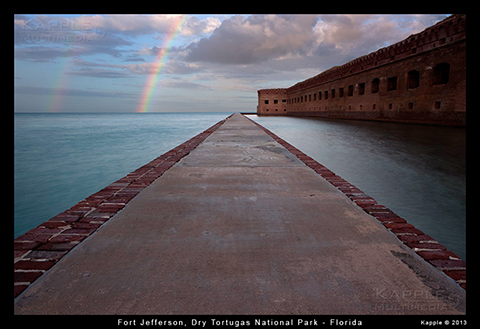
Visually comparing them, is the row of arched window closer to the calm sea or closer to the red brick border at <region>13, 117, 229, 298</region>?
the calm sea

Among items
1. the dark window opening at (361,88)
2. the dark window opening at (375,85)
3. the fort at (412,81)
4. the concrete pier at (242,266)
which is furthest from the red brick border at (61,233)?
the dark window opening at (361,88)

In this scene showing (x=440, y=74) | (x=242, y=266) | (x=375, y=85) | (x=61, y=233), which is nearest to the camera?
(x=242, y=266)

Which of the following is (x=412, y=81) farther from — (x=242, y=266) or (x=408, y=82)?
(x=242, y=266)

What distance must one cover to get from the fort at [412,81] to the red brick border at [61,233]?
59.3 ft

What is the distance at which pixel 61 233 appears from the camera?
2064 mm

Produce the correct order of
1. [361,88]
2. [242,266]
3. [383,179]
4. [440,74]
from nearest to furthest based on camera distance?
[242,266], [383,179], [440,74], [361,88]

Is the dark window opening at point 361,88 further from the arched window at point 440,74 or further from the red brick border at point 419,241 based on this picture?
the red brick border at point 419,241

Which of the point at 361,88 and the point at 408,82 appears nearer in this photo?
the point at 408,82

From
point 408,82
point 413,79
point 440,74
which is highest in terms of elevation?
point 413,79

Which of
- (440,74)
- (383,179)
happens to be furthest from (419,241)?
(440,74)

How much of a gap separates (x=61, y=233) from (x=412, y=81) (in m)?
22.7

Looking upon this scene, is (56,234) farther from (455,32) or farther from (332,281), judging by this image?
(455,32)
